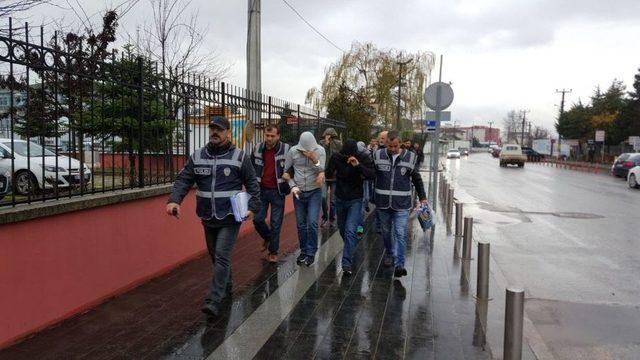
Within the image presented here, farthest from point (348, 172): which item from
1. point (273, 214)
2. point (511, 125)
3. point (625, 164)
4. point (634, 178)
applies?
point (511, 125)

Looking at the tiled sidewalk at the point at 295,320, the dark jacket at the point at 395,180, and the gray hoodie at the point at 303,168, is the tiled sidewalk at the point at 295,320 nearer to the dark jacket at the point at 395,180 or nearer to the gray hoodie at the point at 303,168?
the dark jacket at the point at 395,180

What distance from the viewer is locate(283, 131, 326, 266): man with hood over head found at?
632cm

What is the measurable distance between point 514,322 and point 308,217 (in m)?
3.48

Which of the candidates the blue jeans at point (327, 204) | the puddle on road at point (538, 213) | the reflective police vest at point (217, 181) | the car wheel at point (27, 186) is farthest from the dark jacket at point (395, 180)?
the puddle on road at point (538, 213)

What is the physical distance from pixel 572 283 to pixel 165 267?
4.94m

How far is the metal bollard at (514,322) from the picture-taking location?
11.3ft

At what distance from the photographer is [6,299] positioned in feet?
12.8

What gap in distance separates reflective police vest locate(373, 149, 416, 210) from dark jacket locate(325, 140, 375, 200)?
18cm

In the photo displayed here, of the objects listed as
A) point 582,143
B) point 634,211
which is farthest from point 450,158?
point 634,211

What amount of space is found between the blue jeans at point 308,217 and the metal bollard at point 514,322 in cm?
336

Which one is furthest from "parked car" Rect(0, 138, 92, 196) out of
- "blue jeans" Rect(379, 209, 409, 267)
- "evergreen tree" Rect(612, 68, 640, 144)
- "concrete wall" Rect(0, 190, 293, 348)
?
"evergreen tree" Rect(612, 68, 640, 144)

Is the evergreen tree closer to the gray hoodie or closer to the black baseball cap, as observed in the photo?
the gray hoodie

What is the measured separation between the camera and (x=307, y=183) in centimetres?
647

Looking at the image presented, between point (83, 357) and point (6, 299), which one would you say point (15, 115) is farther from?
point (83, 357)
